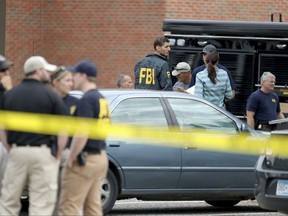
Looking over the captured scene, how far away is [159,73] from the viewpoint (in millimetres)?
14148

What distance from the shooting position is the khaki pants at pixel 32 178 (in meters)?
8.79

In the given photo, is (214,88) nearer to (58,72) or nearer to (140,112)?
(140,112)

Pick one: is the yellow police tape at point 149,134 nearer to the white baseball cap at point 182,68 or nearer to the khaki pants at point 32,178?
the khaki pants at point 32,178

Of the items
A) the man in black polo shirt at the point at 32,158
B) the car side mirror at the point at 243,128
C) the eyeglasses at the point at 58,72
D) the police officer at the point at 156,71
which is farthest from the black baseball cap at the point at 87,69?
the police officer at the point at 156,71

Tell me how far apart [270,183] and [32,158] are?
295cm

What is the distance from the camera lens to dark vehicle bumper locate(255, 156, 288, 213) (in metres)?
10.2

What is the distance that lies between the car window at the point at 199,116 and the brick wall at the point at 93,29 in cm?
1248

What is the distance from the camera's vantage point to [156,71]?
14156mm

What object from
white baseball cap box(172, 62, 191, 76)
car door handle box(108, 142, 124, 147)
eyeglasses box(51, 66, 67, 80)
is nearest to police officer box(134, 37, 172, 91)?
white baseball cap box(172, 62, 191, 76)

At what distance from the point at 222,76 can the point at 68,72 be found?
5028mm

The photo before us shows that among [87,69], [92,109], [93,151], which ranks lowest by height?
[93,151]

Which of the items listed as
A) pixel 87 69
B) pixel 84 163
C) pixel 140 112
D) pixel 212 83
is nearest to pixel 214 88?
pixel 212 83

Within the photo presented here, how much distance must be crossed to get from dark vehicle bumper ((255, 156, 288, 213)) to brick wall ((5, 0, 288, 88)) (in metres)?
14.1

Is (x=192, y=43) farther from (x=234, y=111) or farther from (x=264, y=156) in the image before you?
(x=264, y=156)
